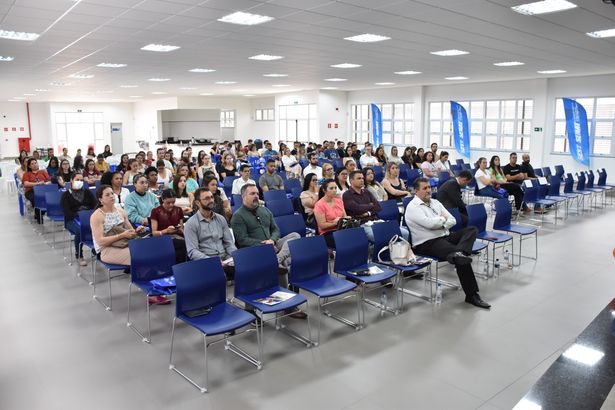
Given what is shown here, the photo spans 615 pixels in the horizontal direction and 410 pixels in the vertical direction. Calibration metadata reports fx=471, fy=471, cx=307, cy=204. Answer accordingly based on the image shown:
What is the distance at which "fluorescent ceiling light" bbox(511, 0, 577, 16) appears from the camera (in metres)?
5.64

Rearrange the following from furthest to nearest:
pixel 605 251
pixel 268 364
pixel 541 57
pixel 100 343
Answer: pixel 541 57, pixel 605 251, pixel 100 343, pixel 268 364

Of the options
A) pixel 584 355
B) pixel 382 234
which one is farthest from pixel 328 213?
pixel 584 355

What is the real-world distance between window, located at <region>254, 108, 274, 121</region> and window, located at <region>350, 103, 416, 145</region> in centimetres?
643

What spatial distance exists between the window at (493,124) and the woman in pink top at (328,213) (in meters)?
12.9

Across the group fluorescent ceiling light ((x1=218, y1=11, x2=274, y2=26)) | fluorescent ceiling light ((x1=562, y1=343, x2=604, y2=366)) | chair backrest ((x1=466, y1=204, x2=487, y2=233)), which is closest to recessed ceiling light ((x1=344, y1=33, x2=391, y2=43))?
fluorescent ceiling light ((x1=218, y1=11, x2=274, y2=26))

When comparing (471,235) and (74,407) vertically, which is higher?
(471,235)

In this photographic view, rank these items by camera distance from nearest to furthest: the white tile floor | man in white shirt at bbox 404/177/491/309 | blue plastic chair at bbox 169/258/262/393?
the white tile floor
blue plastic chair at bbox 169/258/262/393
man in white shirt at bbox 404/177/491/309

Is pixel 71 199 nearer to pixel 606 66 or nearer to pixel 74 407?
pixel 74 407

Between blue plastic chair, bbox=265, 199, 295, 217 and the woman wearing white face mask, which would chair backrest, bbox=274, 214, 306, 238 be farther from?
the woman wearing white face mask

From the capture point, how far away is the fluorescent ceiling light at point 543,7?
5.64 meters

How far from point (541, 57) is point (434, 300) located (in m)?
7.44

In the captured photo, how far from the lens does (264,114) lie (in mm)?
27828

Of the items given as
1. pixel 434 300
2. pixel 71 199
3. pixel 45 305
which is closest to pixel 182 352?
pixel 45 305

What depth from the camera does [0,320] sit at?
192 inches
